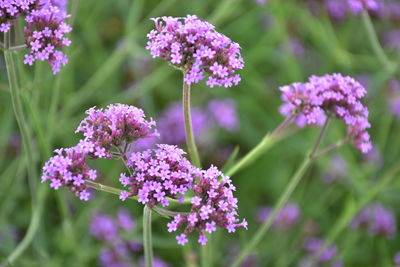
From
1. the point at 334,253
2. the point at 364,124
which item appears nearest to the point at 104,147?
the point at 364,124

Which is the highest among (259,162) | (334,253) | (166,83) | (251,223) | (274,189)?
(166,83)

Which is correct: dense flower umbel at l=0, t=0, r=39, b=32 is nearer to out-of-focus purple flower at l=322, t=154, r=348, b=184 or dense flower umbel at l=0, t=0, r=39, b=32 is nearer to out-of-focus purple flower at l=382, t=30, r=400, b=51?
out-of-focus purple flower at l=322, t=154, r=348, b=184

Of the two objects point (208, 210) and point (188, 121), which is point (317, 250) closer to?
point (188, 121)

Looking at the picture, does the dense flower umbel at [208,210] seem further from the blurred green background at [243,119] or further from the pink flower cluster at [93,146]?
the blurred green background at [243,119]

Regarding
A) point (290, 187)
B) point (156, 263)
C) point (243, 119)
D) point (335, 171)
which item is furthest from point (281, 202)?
point (243, 119)

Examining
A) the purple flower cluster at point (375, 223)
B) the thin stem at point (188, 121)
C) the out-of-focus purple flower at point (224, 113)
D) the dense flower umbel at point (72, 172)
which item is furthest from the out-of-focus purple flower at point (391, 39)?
the dense flower umbel at point (72, 172)

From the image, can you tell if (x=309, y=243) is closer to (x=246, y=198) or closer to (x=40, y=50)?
(x=246, y=198)
